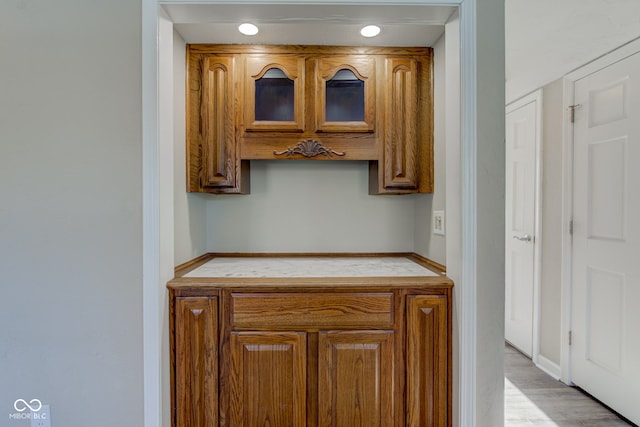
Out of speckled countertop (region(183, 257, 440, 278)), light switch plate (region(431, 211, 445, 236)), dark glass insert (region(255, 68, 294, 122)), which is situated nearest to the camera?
speckled countertop (region(183, 257, 440, 278))

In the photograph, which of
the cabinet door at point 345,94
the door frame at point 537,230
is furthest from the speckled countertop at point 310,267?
the door frame at point 537,230

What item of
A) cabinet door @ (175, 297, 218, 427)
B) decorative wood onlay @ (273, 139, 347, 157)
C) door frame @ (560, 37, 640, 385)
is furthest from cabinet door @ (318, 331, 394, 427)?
door frame @ (560, 37, 640, 385)

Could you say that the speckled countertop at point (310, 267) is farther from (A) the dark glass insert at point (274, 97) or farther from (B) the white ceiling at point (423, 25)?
(B) the white ceiling at point (423, 25)

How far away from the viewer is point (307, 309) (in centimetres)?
135

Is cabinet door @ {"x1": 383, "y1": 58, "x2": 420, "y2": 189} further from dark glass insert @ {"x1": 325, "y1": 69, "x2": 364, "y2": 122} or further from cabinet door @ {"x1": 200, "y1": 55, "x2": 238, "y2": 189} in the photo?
cabinet door @ {"x1": 200, "y1": 55, "x2": 238, "y2": 189}

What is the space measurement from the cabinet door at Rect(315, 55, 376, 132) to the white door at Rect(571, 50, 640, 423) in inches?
62.4

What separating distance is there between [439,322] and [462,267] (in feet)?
0.85

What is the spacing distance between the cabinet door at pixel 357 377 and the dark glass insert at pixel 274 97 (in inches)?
43.3

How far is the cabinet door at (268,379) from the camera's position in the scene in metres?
1.35

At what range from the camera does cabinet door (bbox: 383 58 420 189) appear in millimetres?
1700

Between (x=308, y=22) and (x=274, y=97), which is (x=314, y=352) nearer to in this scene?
(x=274, y=97)
